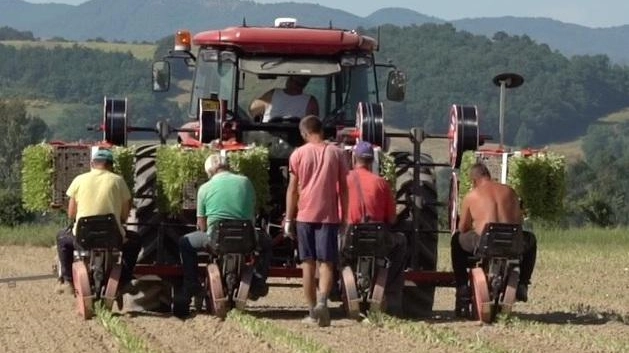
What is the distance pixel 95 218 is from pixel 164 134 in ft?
3.60

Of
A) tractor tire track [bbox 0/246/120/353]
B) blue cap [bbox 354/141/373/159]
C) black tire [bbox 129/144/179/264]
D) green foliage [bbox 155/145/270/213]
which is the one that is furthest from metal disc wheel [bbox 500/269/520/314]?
tractor tire track [bbox 0/246/120/353]

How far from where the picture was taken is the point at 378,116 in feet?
48.6

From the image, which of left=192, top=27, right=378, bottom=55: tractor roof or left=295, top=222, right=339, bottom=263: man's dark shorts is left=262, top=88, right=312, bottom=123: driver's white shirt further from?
left=295, top=222, right=339, bottom=263: man's dark shorts

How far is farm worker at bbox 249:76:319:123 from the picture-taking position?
16.2m

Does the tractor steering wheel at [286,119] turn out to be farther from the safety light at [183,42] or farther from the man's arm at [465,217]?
the man's arm at [465,217]

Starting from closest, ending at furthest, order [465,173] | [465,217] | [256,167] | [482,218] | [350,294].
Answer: [350,294] < [482,218] < [256,167] < [465,217] < [465,173]

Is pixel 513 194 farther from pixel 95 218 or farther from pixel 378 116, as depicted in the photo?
pixel 95 218

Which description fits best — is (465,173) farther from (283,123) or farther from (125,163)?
(125,163)

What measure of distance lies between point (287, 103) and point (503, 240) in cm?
294

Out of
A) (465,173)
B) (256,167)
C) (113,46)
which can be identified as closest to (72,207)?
(256,167)

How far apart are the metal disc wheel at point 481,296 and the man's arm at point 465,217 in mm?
421

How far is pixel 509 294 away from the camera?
46.8ft

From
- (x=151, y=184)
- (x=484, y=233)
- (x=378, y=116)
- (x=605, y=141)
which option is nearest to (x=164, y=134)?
(x=151, y=184)

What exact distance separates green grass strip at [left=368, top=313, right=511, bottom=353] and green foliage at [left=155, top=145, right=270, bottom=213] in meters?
1.64
